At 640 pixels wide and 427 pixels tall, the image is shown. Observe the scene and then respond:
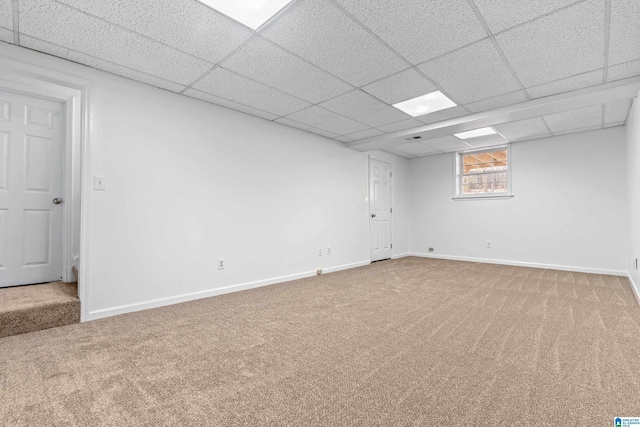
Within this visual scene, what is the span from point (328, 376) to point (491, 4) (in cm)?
256

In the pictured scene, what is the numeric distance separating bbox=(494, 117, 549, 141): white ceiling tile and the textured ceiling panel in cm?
291

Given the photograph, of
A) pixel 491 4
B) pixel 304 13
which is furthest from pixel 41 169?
pixel 491 4

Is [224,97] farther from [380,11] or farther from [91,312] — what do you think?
[91,312]

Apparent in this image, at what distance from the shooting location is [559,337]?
2.29 metres

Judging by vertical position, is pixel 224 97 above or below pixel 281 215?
above

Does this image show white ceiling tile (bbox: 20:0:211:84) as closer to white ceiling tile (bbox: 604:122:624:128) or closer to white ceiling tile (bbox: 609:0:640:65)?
white ceiling tile (bbox: 609:0:640:65)

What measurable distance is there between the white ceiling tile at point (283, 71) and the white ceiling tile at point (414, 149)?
118 inches

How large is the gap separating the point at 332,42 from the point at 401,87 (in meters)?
1.10

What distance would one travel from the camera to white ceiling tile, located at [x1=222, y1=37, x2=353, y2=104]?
2.48 meters

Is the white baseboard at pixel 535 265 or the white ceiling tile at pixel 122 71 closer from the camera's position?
the white ceiling tile at pixel 122 71

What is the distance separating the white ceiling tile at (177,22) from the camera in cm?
194

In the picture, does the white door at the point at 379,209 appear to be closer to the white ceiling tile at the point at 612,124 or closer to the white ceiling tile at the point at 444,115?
the white ceiling tile at the point at 444,115

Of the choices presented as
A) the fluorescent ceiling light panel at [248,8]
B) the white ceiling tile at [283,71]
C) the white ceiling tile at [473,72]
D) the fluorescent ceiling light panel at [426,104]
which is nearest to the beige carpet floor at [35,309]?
the white ceiling tile at [283,71]

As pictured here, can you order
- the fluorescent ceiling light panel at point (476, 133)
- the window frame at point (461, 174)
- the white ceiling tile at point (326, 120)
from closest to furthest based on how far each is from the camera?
the white ceiling tile at point (326, 120), the fluorescent ceiling light panel at point (476, 133), the window frame at point (461, 174)
